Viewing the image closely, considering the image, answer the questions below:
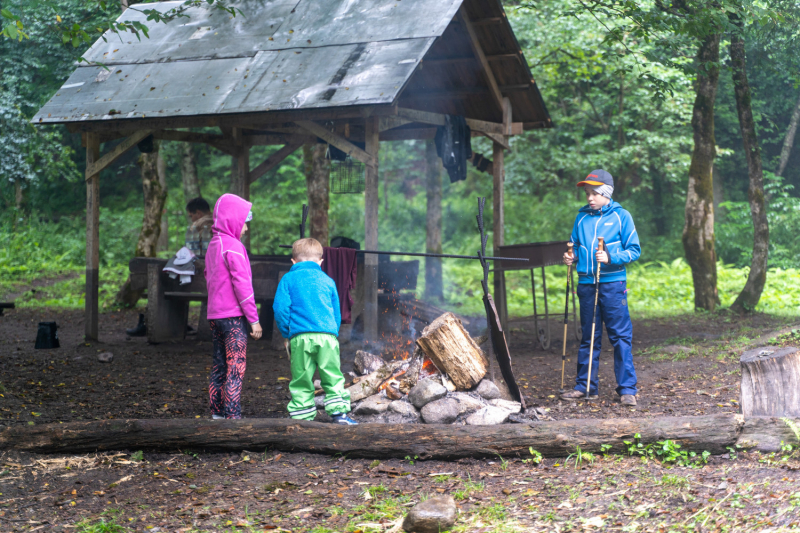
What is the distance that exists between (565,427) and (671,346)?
17.8 feet

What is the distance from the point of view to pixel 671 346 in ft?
30.1

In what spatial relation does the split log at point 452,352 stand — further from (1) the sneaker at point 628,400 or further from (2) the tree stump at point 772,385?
(2) the tree stump at point 772,385

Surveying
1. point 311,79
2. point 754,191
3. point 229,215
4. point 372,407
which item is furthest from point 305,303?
point 754,191

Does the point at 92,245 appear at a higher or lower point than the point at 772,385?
higher

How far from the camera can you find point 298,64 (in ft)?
29.1

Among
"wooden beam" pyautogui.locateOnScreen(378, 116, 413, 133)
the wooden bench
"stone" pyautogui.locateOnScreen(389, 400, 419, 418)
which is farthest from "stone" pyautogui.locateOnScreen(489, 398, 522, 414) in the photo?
"wooden beam" pyautogui.locateOnScreen(378, 116, 413, 133)

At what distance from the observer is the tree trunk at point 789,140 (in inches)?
760

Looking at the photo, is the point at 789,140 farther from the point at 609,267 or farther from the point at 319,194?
the point at 609,267

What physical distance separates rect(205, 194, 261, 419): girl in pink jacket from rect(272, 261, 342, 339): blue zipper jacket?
25 centimetres

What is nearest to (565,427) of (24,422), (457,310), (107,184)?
→ (24,422)

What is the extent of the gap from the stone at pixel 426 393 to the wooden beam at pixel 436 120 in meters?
4.66

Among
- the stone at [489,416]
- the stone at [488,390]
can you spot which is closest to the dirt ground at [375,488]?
the stone at [488,390]

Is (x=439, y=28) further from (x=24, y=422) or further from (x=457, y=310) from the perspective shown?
(x=457, y=310)

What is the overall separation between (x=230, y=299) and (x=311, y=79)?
4062mm
